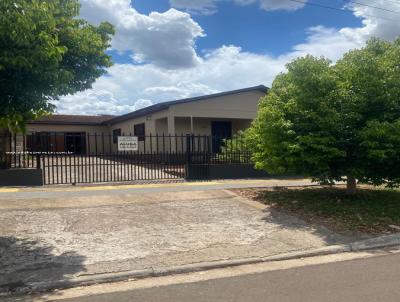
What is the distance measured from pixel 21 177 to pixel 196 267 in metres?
8.38

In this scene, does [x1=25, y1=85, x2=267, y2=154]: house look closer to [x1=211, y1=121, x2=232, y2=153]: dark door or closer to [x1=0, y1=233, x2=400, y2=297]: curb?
[x1=211, y1=121, x2=232, y2=153]: dark door

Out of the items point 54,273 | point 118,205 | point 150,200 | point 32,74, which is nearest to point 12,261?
point 54,273

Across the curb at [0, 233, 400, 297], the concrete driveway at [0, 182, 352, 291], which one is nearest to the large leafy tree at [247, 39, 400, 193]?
the concrete driveway at [0, 182, 352, 291]

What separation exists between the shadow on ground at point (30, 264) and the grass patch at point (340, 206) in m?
5.12

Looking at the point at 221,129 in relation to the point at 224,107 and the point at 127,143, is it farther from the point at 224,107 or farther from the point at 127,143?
the point at 127,143

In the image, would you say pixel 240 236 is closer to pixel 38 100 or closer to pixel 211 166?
pixel 38 100

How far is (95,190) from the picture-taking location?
1191cm

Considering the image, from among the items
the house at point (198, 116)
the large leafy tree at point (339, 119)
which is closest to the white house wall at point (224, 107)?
the house at point (198, 116)

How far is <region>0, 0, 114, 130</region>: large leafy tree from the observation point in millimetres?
5621

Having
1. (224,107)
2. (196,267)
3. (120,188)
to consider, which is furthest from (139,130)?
(196,267)

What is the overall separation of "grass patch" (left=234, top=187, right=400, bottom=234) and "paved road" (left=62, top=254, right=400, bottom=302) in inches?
106

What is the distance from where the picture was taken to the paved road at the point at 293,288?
4930 mm

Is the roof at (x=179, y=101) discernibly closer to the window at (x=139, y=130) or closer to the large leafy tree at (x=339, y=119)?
the window at (x=139, y=130)

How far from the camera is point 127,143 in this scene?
46.1 feet
